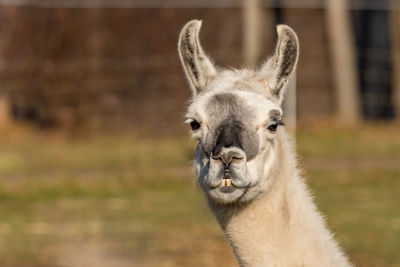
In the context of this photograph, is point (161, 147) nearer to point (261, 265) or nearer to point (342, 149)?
point (342, 149)

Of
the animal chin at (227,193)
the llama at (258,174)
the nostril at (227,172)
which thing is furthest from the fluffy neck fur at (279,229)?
the nostril at (227,172)

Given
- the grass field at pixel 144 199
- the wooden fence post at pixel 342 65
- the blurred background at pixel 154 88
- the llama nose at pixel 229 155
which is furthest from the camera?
the wooden fence post at pixel 342 65

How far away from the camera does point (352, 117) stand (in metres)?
22.8

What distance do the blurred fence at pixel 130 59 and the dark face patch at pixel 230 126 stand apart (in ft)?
53.8

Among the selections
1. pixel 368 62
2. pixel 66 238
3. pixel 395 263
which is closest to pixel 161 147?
pixel 368 62

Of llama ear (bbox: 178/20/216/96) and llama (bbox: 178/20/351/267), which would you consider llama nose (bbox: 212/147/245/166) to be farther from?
llama ear (bbox: 178/20/216/96)

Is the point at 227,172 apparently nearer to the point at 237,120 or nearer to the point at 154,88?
the point at 237,120

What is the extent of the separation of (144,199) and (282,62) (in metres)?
9.64

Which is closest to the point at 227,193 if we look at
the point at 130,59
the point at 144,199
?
the point at 144,199

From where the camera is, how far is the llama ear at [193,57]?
19.2 feet

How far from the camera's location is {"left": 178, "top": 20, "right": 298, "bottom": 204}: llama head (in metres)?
5.28

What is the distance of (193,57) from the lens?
5.86 metres

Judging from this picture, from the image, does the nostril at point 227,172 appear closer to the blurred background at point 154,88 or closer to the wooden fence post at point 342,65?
the blurred background at point 154,88

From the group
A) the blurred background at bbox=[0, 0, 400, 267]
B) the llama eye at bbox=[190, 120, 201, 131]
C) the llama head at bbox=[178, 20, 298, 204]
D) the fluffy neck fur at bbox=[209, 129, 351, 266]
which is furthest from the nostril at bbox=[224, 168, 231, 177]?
the blurred background at bbox=[0, 0, 400, 267]
